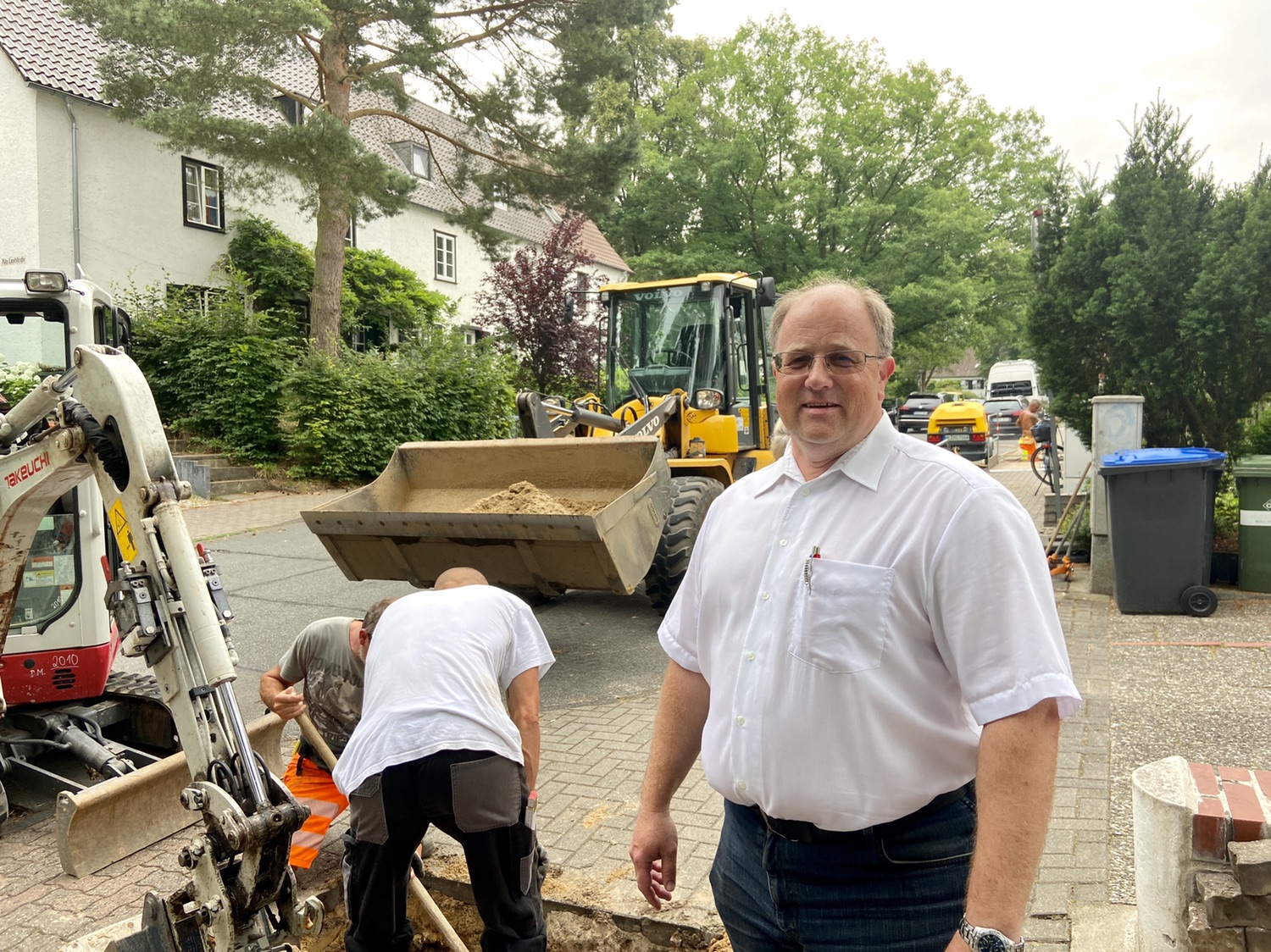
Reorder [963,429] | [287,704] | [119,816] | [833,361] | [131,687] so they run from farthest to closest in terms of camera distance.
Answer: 1. [963,429]
2. [131,687]
3. [119,816]
4. [287,704]
5. [833,361]

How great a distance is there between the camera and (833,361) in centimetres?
189

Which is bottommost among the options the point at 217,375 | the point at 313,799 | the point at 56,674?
the point at 313,799

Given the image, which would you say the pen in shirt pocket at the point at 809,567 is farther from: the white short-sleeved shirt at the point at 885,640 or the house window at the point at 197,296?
the house window at the point at 197,296

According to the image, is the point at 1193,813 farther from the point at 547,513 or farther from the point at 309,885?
the point at 547,513

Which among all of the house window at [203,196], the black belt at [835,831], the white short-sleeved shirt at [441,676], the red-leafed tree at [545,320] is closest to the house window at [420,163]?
the red-leafed tree at [545,320]

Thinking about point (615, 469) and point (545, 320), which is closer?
point (615, 469)

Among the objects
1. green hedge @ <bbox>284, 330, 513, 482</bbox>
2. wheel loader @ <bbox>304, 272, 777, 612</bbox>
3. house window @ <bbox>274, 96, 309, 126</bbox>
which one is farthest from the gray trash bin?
house window @ <bbox>274, 96, 309, 126</bbox>

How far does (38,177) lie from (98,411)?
1592cm

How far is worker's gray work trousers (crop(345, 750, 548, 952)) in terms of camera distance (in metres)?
2.86

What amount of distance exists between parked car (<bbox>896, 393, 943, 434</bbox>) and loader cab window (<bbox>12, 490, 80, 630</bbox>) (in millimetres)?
26499

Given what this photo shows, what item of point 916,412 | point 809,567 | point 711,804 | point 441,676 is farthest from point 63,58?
point 916,412

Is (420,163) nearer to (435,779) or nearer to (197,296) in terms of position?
(197,296)

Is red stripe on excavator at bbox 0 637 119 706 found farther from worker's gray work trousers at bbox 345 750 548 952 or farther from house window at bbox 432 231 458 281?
house window at bbox 432 231 458 281

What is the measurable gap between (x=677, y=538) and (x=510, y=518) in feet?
6.23
